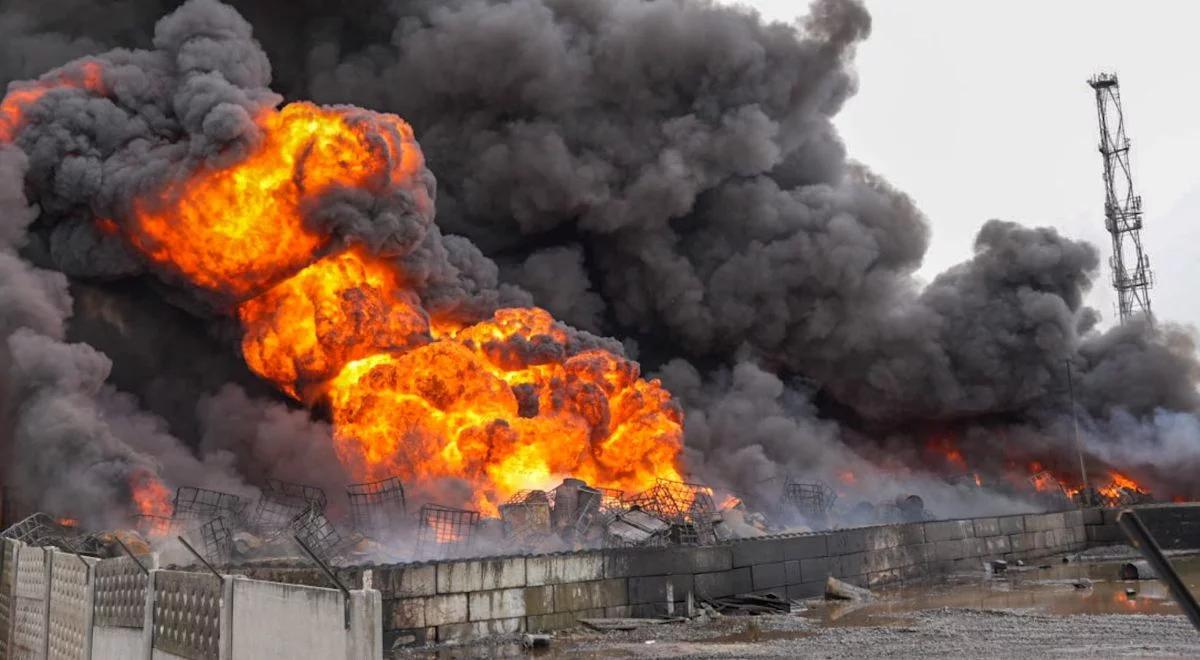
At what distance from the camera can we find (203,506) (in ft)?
92.9

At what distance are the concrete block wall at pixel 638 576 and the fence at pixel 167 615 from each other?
457cm

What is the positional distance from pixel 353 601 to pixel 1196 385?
46.4 metres

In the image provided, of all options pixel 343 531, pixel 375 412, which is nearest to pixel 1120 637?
A: pixel 343 531

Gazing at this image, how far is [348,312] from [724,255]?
20.8 metres

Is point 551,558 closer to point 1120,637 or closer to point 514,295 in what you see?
point 1120,637

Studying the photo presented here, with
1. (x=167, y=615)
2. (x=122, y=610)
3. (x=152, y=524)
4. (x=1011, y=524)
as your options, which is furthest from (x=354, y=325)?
(x=167, y=615)

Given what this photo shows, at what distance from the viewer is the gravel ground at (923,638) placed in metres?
14.2

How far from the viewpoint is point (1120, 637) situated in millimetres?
14938

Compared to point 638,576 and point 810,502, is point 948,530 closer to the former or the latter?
point 810,502

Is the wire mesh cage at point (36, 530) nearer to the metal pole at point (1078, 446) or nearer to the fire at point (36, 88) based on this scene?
the fire at point (36, 88)

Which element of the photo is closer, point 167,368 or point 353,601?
point 353,601

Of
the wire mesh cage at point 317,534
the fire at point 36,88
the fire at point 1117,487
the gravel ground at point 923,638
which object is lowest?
the gravel ground at point 923,638

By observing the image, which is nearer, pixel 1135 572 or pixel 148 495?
pixel 1135 572

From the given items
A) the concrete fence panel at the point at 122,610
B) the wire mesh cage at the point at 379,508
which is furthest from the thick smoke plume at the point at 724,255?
the concrete fence panel at the point at 122,610
